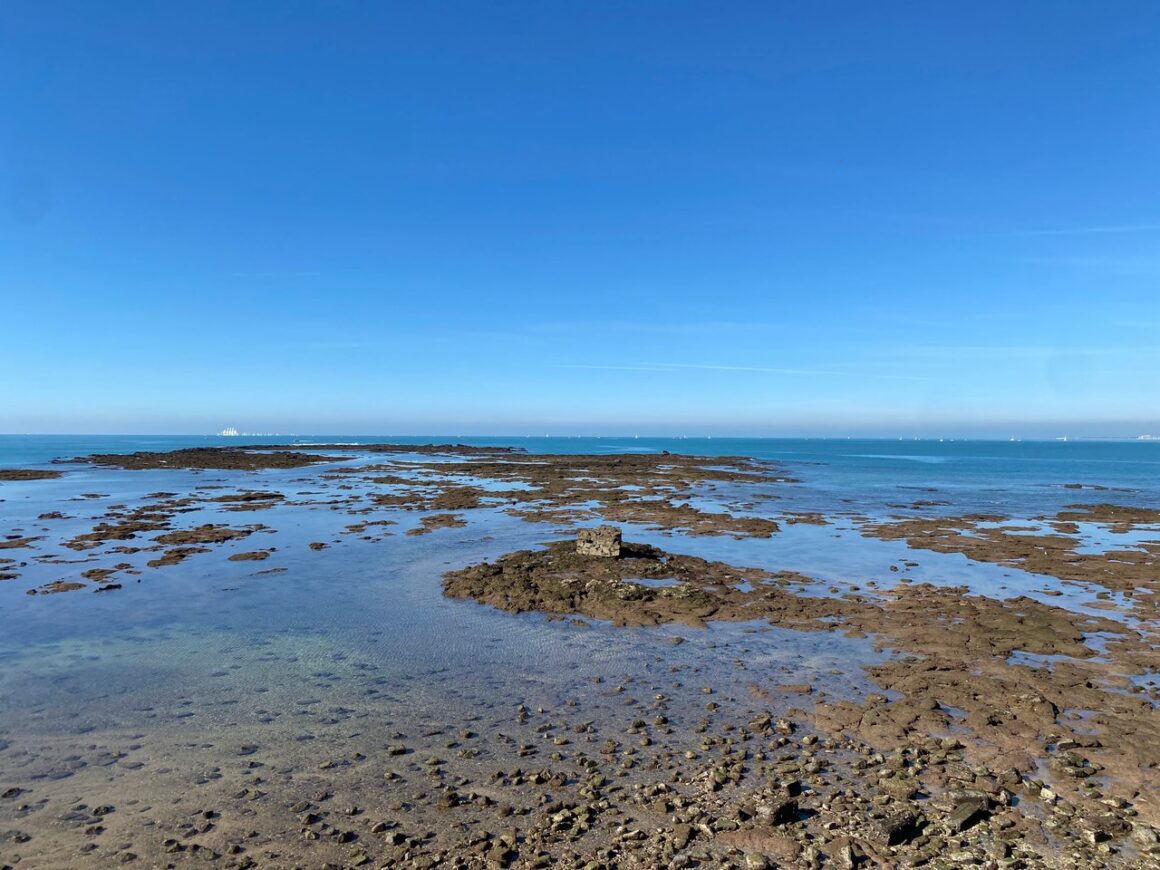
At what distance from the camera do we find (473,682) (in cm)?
1285

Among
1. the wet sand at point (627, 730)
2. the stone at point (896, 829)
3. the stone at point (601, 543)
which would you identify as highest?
the stone at point (601, 543)

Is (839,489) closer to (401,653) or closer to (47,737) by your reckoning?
(401,653)

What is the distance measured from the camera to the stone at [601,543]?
80.9ft

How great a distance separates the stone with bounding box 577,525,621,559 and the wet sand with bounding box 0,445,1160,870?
104 centimetres

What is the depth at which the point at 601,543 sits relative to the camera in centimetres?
2494

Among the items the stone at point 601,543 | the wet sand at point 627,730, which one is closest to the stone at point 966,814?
the wet sand at point 627,730

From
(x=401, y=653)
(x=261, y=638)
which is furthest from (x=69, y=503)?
(x=401, y=653)

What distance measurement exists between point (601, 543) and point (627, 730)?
14.4 m

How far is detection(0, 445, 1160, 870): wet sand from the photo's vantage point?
7.59 meters

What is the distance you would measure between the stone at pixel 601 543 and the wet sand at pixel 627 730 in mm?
1043

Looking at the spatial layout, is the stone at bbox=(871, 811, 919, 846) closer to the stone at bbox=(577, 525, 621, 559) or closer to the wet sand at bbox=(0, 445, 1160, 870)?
the wet sand at bbox=(0, 445, 1160, 870)

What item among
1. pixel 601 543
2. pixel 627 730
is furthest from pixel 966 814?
pixel 601 543

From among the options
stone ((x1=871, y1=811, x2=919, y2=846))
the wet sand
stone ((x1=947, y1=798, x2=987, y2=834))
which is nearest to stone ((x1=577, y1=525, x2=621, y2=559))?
the wet sand

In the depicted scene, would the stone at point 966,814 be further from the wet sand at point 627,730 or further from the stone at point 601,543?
the stone at point 601,543
